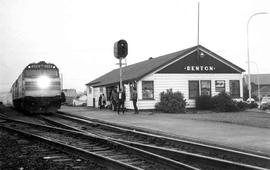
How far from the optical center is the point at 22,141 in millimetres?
11969

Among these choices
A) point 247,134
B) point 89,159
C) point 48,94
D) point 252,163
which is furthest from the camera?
point 48,94

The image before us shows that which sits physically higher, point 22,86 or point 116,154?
point 22,86

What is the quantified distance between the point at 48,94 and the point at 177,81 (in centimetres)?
1069

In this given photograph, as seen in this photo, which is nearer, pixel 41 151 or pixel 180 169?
pixel 180 169

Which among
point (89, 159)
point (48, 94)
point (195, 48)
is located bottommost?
point (89, 159)

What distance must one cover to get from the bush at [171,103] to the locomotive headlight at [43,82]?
8.67 meters

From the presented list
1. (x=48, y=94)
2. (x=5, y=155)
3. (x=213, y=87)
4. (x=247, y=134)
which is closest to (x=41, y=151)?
(x=5, y=155)

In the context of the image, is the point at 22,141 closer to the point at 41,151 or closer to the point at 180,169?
the point at 41,151

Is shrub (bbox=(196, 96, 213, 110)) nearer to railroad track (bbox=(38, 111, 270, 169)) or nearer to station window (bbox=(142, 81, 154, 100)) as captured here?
station window (bbox=(142, 81, 154, 100))

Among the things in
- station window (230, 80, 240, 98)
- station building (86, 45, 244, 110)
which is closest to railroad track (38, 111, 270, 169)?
station building (86, 45, 244, 110)

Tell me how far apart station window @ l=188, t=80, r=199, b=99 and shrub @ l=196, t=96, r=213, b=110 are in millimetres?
798

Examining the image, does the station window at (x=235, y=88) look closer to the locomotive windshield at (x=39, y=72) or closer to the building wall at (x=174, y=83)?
the building wall at (x=174, y=83)

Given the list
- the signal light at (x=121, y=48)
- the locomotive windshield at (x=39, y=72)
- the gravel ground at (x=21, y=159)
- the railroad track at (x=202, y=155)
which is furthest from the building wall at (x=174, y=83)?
the gravel ground at (x=21, y=159)

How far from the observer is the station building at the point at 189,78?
28.1 meters
